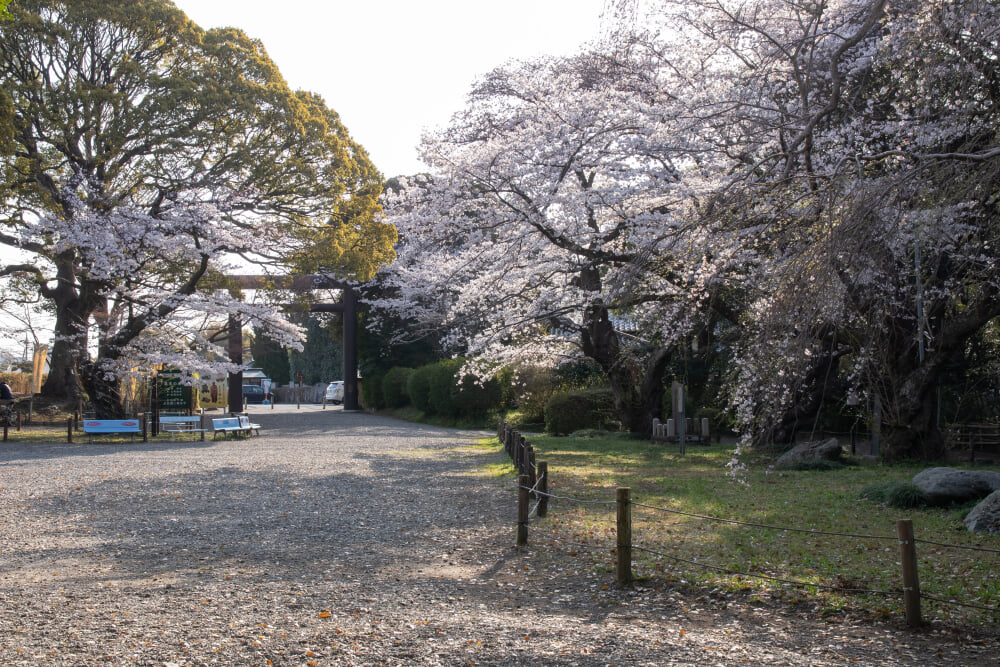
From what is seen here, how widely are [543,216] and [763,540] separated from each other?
8278 mm

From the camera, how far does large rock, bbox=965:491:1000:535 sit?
23.1 feet

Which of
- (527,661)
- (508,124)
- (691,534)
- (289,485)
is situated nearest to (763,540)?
(691,534)

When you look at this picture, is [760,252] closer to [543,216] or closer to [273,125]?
[543,216]

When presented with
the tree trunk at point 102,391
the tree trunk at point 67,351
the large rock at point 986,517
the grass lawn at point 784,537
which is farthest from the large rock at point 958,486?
the tree trunk at point 67,351

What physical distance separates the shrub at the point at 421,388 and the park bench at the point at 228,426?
7.78 meters

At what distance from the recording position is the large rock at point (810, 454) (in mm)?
12727

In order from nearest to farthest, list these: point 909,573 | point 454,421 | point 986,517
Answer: point 909,573 < point 986,517 < point 454,421

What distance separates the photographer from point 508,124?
16625mm

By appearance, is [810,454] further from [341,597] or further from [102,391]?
[102,391]

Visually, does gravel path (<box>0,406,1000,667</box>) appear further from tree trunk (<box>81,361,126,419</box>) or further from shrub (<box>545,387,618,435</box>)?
tree trunk (<box>81,361,126,419</box>)

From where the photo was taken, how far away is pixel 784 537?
7.28 meters

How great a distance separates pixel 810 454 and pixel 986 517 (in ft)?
19.0

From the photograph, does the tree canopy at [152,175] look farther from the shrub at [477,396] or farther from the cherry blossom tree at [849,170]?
the cherry blossom tree at [849,170]

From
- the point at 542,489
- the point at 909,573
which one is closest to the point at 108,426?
the point at 542,489
